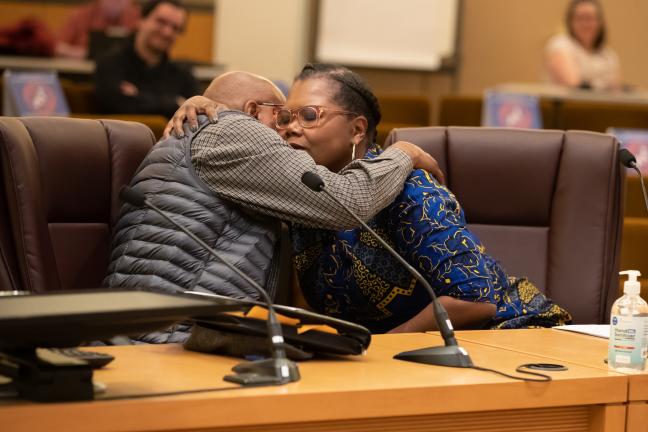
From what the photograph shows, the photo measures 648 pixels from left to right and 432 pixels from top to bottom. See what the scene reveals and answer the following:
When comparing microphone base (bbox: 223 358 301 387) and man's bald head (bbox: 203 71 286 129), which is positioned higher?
man's bald head (bbox: 203 71 286 129)

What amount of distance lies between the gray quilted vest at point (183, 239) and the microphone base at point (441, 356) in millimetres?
516

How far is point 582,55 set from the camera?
27.3 feet

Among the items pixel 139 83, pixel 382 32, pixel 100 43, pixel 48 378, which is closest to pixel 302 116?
pixel 48 378

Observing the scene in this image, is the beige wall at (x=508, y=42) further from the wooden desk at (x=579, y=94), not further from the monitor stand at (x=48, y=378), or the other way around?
the monitor stand at (x=48, y=378)

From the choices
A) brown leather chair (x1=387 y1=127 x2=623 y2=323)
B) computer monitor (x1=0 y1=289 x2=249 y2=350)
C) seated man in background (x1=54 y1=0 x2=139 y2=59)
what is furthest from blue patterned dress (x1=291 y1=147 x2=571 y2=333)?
seated man in background (x1=54 y1=0 x2=139 y2=59)

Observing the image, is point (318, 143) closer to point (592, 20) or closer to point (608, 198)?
point (608, 198)

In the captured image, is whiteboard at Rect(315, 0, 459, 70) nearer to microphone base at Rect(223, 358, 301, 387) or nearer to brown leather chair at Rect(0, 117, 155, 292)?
brown leather chair at Rect(0, 117, 155, 292)

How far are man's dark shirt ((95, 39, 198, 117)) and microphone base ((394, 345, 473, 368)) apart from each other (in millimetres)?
4438

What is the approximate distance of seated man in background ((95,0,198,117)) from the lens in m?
6.20

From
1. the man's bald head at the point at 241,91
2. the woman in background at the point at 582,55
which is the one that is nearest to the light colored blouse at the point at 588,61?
the woman in background at the point at 582,55

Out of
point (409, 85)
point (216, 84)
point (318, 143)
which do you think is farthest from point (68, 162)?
point (409, 85)

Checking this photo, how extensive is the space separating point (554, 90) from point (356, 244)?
5.57 m

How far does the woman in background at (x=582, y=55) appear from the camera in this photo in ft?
26.8

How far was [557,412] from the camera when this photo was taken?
1.83 meters
